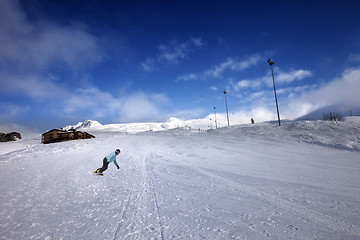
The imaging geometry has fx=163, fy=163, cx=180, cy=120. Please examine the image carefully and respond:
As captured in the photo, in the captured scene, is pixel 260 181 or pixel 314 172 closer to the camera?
pixel 260 181

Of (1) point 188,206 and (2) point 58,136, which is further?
(2) point 58,136

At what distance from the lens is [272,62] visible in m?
27.8

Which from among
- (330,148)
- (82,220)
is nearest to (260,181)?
(82,220)

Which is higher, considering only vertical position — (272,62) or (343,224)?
(272,62)

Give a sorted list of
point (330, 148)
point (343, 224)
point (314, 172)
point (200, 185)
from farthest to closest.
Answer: point (330, 148)
point (314, 172)
point (200, 185)
point (343, 224)

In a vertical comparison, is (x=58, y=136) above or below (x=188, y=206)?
above

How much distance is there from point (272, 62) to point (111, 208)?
3155 cm

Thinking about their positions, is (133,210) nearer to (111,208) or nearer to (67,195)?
(111,208)

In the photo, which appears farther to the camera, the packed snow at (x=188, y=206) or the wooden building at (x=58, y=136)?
the wooden building at (x=58, y=136)

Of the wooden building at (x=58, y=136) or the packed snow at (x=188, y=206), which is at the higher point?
the wooden building at (x=58, y=136)

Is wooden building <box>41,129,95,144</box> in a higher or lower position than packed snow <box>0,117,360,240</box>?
higher

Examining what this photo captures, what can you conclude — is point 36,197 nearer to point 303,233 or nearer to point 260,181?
point 303,233

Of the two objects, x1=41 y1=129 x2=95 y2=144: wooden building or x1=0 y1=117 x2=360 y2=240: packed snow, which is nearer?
x1=0 y1=117 x2=360 y2=240: packed snow

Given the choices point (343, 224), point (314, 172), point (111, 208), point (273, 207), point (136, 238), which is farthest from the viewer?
point (314, 172)
